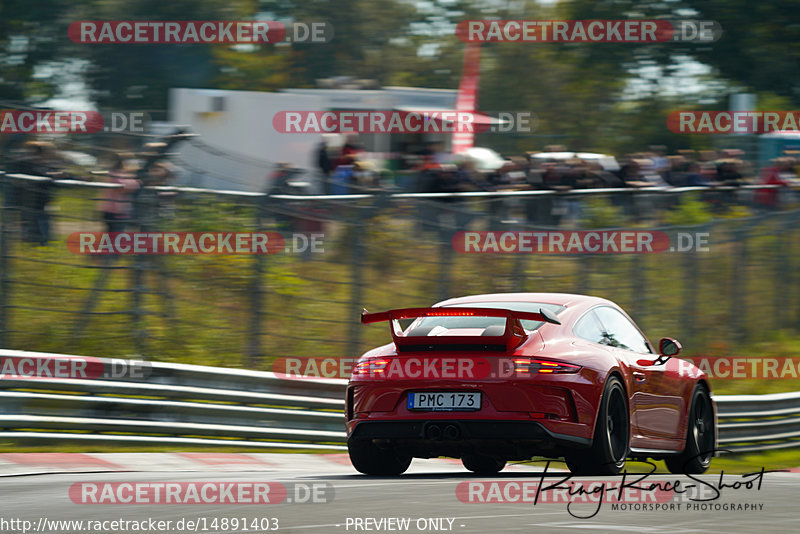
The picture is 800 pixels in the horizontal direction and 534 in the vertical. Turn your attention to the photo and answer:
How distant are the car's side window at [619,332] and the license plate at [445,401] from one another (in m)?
1.25

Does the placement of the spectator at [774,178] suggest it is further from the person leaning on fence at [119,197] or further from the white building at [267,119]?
the person leaning on fence at [119,197]

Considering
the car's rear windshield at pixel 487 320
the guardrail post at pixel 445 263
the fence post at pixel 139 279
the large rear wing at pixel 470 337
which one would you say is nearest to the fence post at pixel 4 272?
the fence post at pixel 139 279

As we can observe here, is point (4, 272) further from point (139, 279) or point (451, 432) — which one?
Result: point (451, 432)

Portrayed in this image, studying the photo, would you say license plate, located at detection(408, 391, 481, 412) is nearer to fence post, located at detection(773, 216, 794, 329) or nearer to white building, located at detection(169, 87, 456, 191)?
fence post, located at detection(773, 216, 794, 329)

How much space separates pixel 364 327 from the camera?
47.0 feet

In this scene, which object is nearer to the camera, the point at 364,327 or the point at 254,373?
the point at 254,373

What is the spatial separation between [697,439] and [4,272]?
22.0 ft

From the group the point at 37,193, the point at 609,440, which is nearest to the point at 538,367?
the point at 609,440

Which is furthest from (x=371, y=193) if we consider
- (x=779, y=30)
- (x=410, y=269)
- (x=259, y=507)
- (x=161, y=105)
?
(x=161, y=105)

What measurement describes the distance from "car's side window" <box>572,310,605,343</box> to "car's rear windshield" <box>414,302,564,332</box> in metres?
0.17

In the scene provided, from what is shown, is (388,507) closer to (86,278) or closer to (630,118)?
(86,278)

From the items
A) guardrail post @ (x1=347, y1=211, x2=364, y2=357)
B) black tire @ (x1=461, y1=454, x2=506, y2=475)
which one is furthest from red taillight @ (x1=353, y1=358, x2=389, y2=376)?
guardrail post @ (x1=347, y1=211, x2=364, y2=357)

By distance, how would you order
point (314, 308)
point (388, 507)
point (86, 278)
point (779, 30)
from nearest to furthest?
point (388, 507), point (86, 278), point (314, 308), point (779, 30)

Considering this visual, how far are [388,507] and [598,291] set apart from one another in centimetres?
963
